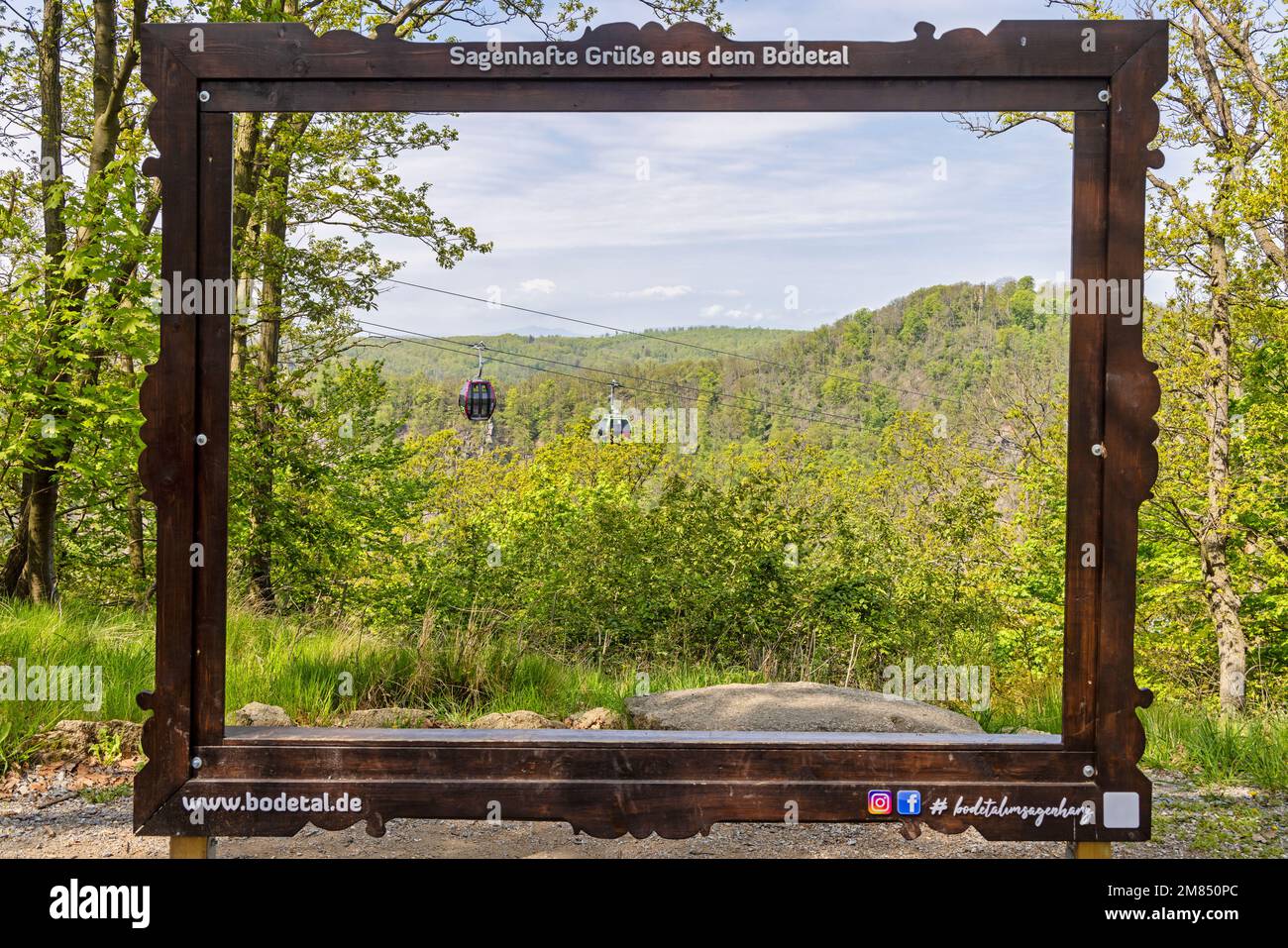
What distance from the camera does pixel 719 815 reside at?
107 inches

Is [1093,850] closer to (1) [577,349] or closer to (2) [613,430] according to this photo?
(2) [613,430]

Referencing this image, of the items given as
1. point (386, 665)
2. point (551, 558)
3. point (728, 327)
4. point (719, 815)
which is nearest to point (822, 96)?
point (719, 815)

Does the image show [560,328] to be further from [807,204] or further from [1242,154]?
[1242,154]

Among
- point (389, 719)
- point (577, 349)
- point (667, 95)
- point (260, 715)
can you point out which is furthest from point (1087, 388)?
point (577, 349)

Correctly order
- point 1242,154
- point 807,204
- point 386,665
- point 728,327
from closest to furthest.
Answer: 1. point 386,665
2. point 1242,154
3. point 807,204
4. point 728,327

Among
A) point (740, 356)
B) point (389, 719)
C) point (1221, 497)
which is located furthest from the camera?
point (740, 356)

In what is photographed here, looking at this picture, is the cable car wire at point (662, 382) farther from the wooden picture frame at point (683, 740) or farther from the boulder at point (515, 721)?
the wooden picture frame at point (683, 740)

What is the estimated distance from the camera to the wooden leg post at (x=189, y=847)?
9.12 ft

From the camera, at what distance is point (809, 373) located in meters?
23.8

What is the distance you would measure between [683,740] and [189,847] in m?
1.43

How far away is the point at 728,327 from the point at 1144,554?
20.0 meters

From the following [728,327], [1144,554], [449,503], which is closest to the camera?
[1144,554]

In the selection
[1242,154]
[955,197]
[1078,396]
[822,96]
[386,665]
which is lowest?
[386,665]

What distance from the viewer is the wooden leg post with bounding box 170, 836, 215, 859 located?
2.78m
